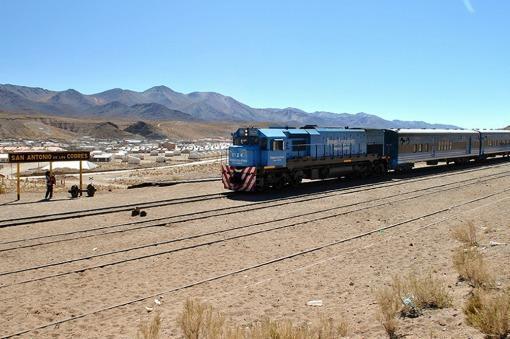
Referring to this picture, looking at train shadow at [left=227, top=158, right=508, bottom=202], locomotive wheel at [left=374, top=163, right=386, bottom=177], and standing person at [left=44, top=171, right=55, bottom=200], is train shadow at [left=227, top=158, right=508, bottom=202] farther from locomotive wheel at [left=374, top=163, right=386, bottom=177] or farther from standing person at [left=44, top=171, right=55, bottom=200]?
standing person at [left=44, top=171, right=55, bottom=200]

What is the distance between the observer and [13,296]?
31.7ft

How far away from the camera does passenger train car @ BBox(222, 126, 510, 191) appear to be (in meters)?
25.0

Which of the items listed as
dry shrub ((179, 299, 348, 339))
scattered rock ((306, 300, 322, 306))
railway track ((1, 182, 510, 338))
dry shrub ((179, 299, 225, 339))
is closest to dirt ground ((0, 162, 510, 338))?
railway track ((1, 182, 510, 338))

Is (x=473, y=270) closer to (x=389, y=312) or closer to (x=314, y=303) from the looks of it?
(x=389, y=312)

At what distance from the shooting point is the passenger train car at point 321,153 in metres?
25.0

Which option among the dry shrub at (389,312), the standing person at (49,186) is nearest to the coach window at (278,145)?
the standing person at (49,186)

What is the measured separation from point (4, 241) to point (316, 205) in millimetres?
12353

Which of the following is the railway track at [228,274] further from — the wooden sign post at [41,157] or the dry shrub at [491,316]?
the wooden sign post at [41,157]

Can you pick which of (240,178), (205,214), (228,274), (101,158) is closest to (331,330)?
(228,274)

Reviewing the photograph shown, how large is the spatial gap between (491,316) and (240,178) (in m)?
19.4

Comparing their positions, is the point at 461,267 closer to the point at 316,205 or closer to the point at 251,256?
the point at 251,256

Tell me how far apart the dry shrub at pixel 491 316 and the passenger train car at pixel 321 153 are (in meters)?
18.0

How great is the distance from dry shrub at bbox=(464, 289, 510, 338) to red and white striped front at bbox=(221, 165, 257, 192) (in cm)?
1793

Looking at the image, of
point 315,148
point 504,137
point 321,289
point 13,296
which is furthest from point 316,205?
point 504,137
